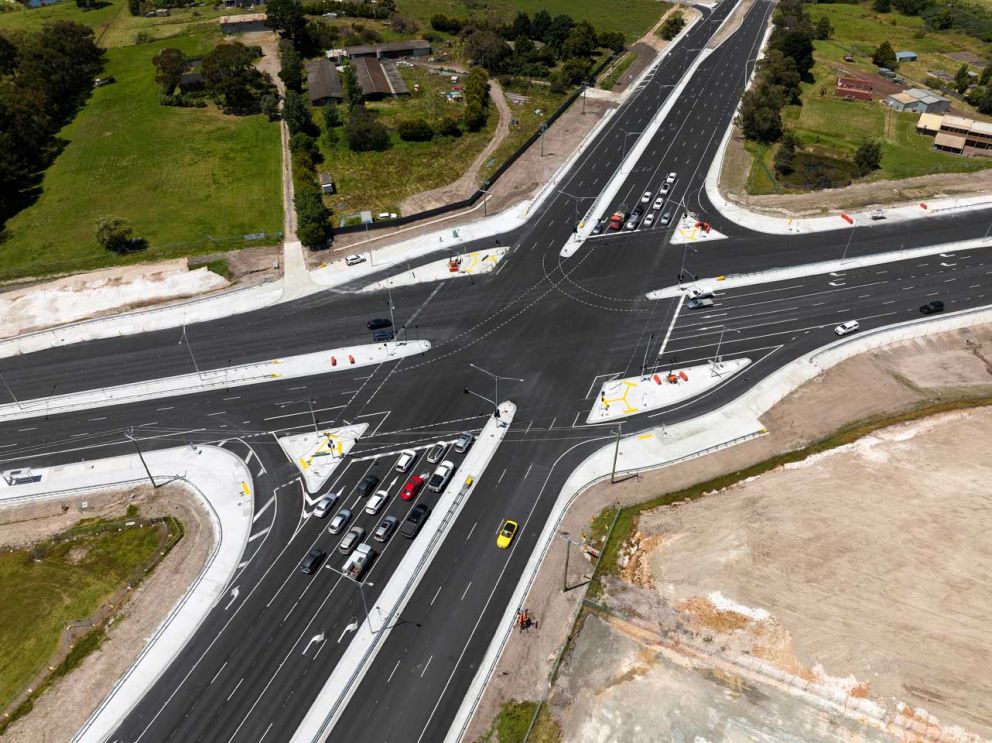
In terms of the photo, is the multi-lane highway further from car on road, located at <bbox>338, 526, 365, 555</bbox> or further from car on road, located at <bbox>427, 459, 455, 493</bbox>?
car on road, located at <bbox>427, 459, 455, 493</bbox>

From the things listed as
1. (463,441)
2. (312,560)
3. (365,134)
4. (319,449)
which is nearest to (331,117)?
(365,134)

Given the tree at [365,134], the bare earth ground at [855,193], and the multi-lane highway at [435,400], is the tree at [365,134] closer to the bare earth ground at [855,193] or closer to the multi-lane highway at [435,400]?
the multi-lane highway at [435,400]

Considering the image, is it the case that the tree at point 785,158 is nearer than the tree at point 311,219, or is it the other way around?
the tree at point 311,219

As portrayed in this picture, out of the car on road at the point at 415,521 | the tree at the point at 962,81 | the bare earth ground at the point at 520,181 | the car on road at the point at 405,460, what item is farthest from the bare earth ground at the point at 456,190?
the tree at the point at 962,81

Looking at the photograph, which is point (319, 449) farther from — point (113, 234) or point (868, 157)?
point (868, 157)

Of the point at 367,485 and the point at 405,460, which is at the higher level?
the point at 405,460

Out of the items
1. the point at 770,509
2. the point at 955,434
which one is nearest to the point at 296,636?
the point at 770,509
